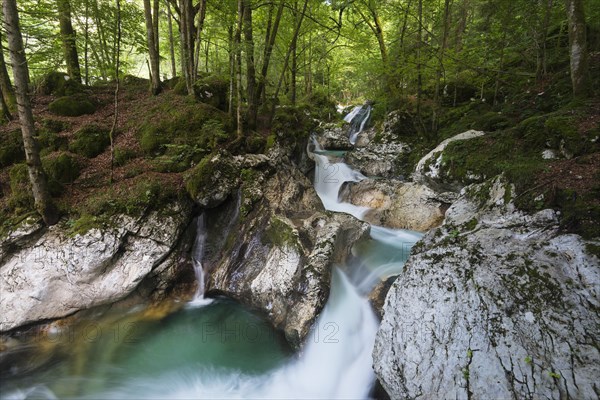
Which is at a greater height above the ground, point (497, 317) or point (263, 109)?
point (263, 109)

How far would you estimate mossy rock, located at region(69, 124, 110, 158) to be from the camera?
295 inches

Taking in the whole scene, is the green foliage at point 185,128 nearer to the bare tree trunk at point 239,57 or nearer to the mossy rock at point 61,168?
the bare tree trunk at point 239,57

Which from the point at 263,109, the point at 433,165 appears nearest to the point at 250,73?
the point at 263,109

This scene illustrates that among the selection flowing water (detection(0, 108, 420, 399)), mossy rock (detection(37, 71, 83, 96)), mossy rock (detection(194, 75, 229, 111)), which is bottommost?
flowing water (detection(0, 108, 420, 399))

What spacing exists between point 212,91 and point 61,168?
16.8 feet

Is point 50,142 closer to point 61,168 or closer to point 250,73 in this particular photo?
point 61,168

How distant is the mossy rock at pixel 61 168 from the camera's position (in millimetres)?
6391

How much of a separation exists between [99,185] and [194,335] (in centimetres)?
420

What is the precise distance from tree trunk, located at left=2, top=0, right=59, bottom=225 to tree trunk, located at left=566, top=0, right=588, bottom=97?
1027 centimetres

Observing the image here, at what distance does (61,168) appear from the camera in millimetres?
6480

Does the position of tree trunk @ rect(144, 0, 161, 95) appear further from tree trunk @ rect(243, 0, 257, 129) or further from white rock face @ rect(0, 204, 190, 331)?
white rock face @ rect(0, 204, 190, 331)

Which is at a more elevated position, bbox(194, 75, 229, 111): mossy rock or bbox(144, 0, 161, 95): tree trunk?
bbox(144, 0, 161, 95): tree trunk

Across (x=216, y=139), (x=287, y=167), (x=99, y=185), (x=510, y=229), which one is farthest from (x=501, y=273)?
(x=99, y=185)

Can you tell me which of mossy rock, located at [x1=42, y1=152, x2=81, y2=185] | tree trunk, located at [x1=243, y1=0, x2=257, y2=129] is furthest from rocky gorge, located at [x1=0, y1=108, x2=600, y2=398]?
tree trunk, located at [x1=243, y1=0, x2=257, y2=129]
